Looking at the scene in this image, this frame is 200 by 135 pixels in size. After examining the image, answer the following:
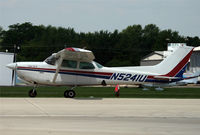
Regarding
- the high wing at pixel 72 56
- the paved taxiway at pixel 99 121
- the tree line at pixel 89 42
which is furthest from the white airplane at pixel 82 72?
the tree line at pixel 89 42

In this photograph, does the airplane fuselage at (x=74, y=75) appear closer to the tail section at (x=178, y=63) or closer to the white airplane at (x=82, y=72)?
the white airplane at (x=82, y=72)

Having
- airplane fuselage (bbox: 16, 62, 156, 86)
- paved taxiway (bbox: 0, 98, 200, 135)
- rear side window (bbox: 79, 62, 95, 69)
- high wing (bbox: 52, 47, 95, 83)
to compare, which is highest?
high wing (bbox: 52, 47, 95, 83)

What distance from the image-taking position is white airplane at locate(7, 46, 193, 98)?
62.0ft

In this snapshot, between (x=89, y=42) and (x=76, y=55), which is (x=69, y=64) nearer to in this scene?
(x=76, y=55)

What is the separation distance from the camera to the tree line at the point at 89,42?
7625cm

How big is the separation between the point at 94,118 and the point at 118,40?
83.8 m

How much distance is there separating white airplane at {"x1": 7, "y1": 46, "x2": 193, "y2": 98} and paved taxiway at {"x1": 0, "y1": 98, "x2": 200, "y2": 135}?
18.2ft

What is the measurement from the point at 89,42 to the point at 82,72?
7189 cm

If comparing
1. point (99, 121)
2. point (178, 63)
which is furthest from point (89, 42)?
point (99, 121)

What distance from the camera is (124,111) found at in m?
12.8

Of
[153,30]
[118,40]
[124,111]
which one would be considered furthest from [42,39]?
[124,111]

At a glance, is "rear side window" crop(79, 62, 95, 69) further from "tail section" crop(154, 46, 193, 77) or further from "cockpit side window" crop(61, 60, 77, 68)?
"tail section" crop(154, 46, 193, 77)

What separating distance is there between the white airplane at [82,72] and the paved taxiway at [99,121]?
18.2 feet

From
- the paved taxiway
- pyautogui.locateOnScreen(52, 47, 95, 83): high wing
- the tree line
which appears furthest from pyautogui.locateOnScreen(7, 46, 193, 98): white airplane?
the tree line
